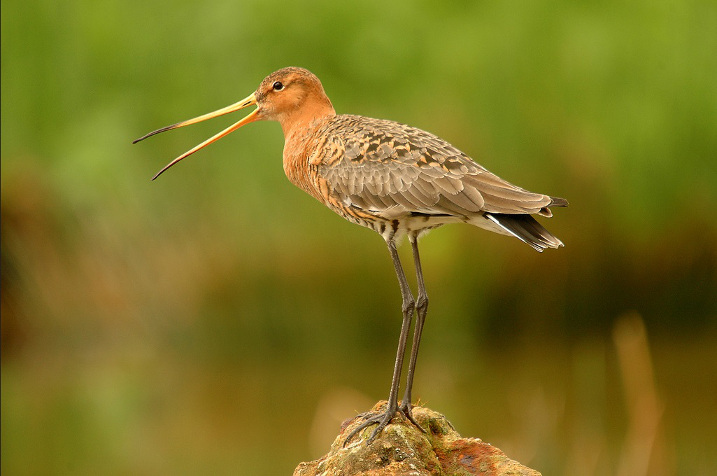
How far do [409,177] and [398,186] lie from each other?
0.23ft

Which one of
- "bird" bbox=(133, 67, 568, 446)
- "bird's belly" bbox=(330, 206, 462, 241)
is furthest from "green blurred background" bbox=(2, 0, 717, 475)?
"bird's belly" bbox=(330, 206, 462, 241)

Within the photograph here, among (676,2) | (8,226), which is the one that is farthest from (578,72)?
(8,226)

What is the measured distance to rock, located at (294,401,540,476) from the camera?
551 centimetres

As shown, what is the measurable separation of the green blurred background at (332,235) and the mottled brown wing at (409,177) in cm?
461

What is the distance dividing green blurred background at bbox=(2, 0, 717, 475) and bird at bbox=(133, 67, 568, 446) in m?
4.31

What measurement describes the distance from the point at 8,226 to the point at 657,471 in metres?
6.92

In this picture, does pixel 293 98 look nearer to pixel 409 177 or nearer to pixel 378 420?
pixel 409 177

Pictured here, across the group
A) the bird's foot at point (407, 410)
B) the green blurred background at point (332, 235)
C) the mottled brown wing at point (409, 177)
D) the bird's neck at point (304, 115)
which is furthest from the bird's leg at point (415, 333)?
the green blurred background at point (332, 235)

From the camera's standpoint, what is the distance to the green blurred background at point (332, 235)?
11.2 meters

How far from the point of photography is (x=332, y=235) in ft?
37.4

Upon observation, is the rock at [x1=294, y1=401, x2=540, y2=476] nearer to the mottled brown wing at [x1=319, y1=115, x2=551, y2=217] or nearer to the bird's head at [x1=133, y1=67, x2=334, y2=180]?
the mottled brown wing at [x1=319, y1=115, x2=551, y2=217]

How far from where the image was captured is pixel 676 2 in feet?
39.2

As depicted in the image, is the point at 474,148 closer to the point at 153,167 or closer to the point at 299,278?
the point at 299,278

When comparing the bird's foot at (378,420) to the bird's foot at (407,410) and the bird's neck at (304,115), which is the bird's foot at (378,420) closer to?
the bird's foot at (407,410)
